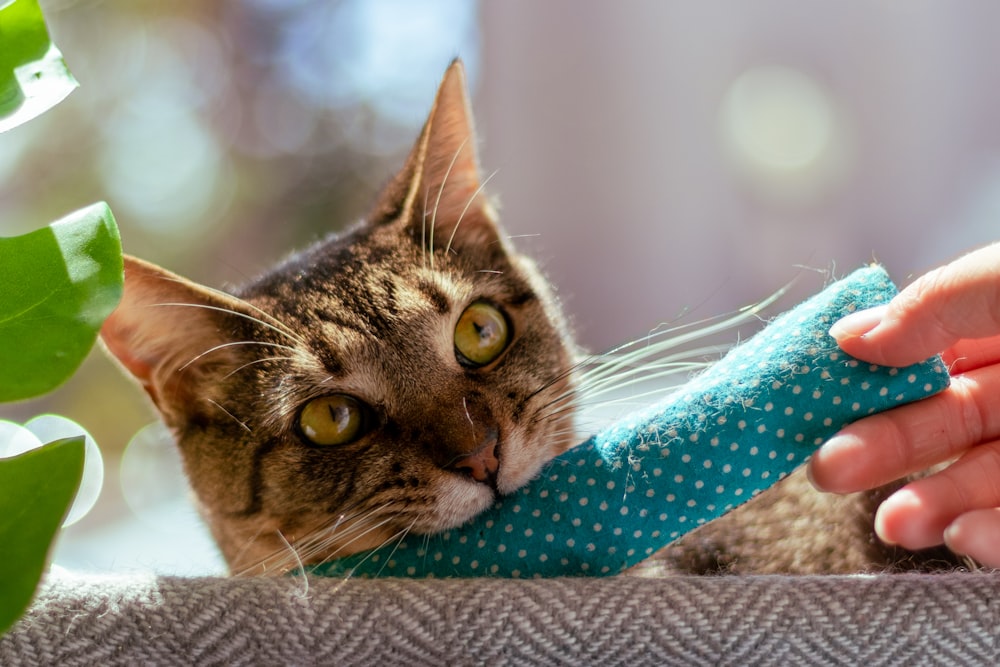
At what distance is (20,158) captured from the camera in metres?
2.04

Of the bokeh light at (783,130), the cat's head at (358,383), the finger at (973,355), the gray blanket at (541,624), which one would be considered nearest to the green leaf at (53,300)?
the gray blanket at (541,624)

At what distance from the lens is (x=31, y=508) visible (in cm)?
45

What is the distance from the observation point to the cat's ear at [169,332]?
2.94 feet

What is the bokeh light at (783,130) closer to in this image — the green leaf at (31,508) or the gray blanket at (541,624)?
the gray blanket at (541,624)

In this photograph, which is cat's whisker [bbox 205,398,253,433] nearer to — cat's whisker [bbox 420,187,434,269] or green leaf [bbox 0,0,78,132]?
cat's whisker [bbox 420,187,434,269]

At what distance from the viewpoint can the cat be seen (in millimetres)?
815

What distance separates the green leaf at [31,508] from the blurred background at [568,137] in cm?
157

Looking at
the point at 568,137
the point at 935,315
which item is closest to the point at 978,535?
the point at 935,315

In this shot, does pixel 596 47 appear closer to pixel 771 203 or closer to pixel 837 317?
pixel 771 203

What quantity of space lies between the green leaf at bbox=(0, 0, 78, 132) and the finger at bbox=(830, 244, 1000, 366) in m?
0.63

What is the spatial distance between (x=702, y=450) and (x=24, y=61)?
59 cm

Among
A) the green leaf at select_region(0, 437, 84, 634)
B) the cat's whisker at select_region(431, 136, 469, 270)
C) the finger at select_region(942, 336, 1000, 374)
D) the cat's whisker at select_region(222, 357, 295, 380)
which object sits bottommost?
the finger at select_region(942, 336, 1000, 374)

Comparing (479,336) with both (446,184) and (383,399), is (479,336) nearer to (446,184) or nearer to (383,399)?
(383,399)

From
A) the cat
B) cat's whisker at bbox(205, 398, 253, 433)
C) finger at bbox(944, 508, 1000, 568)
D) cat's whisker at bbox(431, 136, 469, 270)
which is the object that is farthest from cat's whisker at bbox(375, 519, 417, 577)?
finger at bbox(944, 508, 1000, 568)
